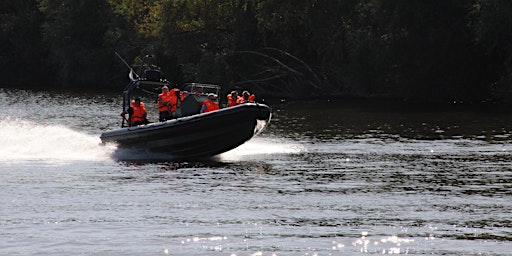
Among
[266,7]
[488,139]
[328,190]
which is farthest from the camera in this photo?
[266,7]

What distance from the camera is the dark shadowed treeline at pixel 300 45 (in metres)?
49.8

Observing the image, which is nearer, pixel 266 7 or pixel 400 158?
pixel 400 158

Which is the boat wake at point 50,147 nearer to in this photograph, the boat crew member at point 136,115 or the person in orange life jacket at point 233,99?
the boat crew member at point 136,115

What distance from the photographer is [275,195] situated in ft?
68.0

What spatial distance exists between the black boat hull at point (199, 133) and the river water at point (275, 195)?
1.39ft

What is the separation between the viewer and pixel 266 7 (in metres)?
55.6

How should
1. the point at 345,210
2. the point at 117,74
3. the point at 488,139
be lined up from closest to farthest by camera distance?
the point at 345,210, the point at 488,139, the point at 117,74

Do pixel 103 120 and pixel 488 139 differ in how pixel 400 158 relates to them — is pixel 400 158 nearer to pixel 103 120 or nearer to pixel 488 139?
pixel 488 139

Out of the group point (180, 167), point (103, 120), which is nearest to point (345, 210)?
point (180, 167)

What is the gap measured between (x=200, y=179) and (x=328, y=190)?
3270mm

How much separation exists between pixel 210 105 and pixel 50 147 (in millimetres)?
5254

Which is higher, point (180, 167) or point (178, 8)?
point (178, 8)

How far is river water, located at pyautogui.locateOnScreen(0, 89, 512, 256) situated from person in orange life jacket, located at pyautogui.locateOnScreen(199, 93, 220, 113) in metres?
1.29

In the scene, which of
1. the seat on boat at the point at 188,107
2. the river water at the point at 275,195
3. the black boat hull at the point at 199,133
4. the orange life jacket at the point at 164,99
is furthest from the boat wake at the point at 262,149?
the orange life jacket at the point at 164,99
